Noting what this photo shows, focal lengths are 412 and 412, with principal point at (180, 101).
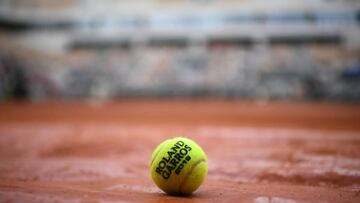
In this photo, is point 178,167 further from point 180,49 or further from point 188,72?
point 180,49

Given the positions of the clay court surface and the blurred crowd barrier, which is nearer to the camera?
the clay court surface

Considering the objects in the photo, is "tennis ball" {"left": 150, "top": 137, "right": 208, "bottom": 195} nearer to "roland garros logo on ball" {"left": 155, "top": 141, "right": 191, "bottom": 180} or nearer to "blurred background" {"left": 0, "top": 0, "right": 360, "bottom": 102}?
"roland garros logo on ball" {"left": 155, "top": 141, "right": 191, "bottom": 180}

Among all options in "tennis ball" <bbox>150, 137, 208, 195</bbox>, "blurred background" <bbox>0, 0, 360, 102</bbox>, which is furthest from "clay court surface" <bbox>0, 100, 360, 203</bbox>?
"blurred background" <bbox>0, 0, 360, 102</bbox>

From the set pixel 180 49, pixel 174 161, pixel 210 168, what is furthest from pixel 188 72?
pixel 174 161

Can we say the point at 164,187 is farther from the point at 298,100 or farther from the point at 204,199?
the point at 298,100

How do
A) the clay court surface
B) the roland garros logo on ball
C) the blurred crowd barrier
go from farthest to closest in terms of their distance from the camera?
1. the blurred crowd barrier
2. the clay court surface
3. the roland garros logo on ball

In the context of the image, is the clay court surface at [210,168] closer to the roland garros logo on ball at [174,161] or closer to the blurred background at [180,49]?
the roland garros logo on ball at [174,161]

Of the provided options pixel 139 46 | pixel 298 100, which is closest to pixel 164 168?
pixel 298 100
